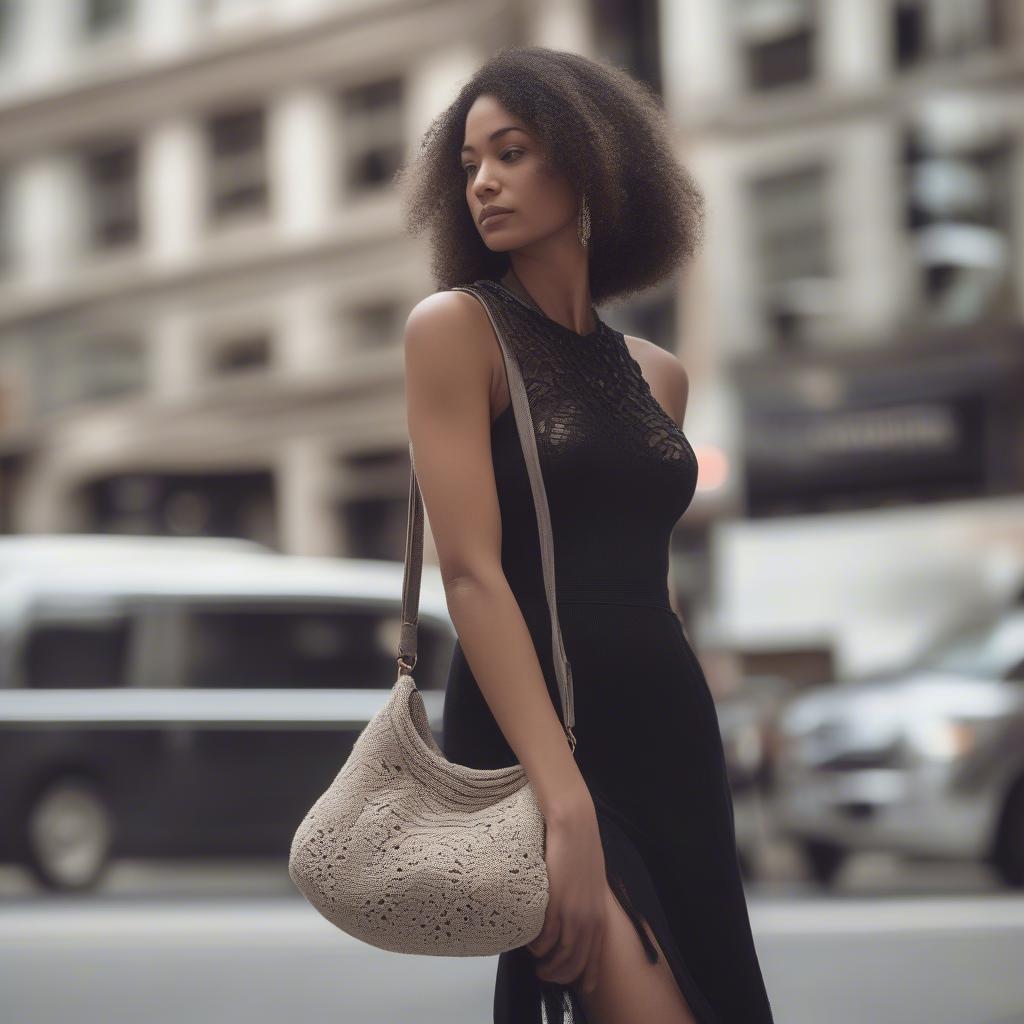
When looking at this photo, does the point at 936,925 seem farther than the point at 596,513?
Yes

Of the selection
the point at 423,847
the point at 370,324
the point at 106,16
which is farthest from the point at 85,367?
the point at 423,847

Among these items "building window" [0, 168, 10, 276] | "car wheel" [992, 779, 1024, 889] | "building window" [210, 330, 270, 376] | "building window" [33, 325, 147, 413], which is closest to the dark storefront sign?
"building window" [210, 330, 270, 376]

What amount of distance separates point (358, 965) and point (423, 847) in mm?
4798

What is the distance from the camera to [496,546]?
2.23m

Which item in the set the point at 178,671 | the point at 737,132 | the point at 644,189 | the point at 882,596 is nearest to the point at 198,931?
the point at 178,671

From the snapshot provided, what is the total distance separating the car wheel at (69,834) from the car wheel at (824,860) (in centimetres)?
389

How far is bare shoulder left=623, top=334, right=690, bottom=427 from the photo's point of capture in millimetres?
2717

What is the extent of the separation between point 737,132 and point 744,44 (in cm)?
109

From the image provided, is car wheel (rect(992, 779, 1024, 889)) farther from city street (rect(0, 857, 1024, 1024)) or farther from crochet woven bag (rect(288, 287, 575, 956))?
crochet woven bag (rect(288, 287, 575, 956))

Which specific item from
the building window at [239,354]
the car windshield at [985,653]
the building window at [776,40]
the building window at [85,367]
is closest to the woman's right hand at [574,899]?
the car windshield at [985,653]

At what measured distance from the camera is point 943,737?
365 inches

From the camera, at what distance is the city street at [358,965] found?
5.66 m

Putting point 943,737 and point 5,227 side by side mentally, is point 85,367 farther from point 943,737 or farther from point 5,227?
point 943,737

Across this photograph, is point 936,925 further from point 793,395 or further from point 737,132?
point 737,132
